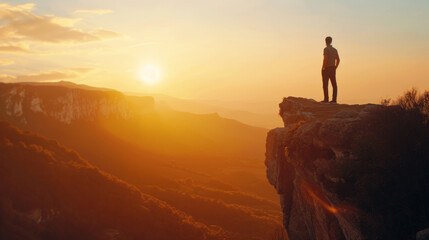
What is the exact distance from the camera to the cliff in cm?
899

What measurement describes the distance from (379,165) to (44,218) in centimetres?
2794

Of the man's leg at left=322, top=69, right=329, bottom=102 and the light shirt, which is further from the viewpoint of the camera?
the man's leg at left=322, top=69, right=329, bottom=102

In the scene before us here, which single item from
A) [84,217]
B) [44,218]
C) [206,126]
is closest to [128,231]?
[84,217]

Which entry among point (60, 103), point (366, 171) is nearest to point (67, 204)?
point (366, 171)

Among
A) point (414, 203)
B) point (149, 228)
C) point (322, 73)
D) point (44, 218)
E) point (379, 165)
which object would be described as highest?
point (322, 73)

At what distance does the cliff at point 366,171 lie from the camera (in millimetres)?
8992

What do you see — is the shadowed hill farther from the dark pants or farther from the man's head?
the man's head

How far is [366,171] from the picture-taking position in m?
9.55

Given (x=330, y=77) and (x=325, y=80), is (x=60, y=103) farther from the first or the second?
(x=330, y=77)

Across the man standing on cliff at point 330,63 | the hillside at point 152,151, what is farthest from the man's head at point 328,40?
the hillside at point 152,151

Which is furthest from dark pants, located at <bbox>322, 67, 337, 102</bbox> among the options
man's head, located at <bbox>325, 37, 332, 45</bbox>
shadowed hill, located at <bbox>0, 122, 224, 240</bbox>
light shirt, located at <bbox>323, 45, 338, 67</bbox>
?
shadowed hill, located at <bbox>0, 122, 224, 240</bbox>

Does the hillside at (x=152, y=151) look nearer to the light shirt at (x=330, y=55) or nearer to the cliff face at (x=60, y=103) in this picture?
the cliff face at (x=60, y=103)

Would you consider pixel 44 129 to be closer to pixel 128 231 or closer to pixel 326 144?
pixel 128 231

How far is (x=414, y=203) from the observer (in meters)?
9.01
